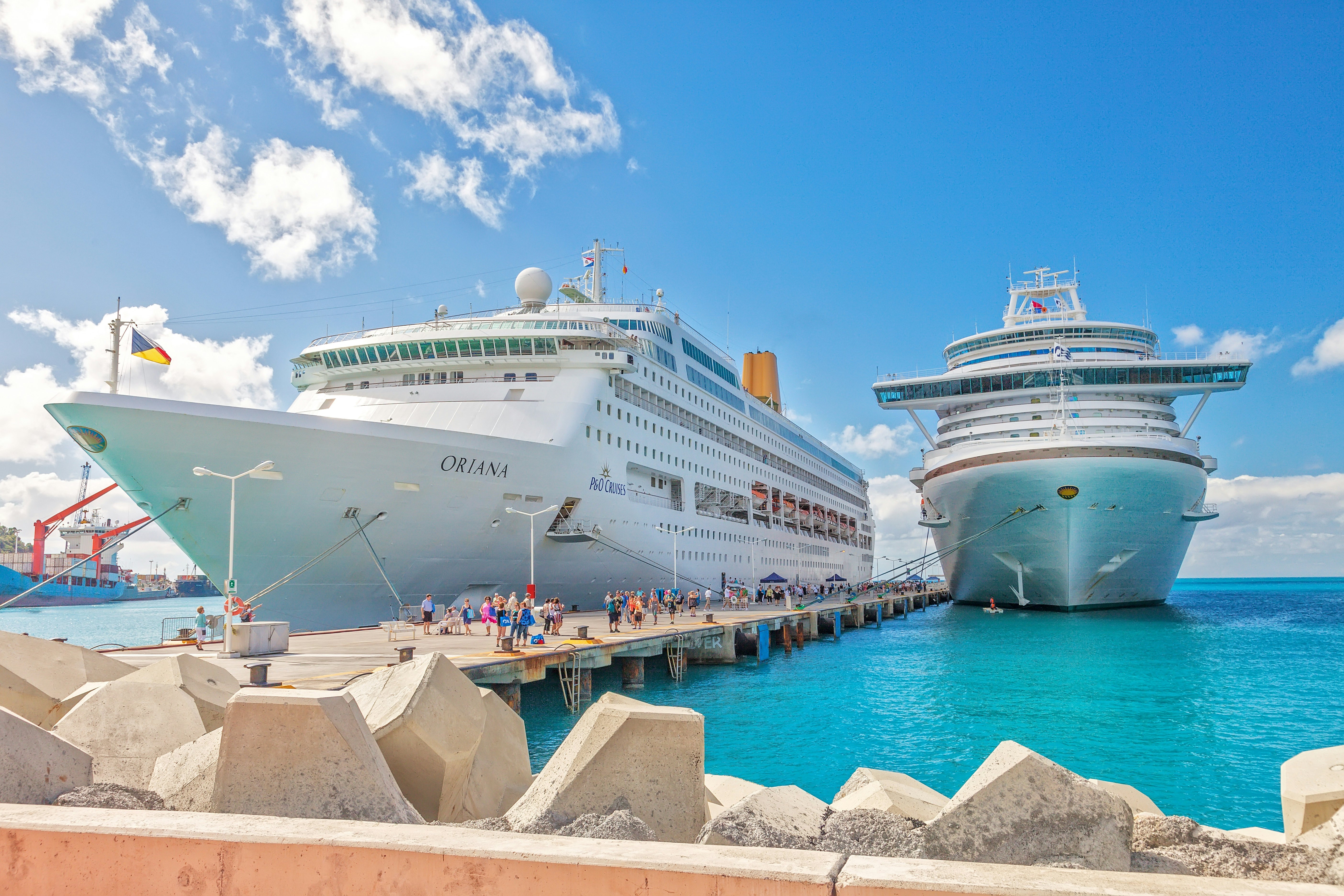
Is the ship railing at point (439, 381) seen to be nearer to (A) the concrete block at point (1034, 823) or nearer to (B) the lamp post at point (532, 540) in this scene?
(B) the lamp post at point (532, 540)

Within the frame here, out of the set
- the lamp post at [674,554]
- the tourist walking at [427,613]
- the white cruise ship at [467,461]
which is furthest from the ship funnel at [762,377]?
the tourist walking at [427,613]

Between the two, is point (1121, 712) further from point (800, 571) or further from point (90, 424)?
point (800, 571)

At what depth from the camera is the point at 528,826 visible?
5.00m

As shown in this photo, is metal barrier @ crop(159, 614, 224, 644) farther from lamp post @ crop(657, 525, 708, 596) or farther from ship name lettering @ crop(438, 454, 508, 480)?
lamp post @ crop(657, 525, 708, 596)

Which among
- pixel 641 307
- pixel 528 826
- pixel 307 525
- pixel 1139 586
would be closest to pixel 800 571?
pixel 1139 586

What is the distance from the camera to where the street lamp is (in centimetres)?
1570

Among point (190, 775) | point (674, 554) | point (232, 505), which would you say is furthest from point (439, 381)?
point (190, 775)

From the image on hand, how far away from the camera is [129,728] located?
6770 millimetres

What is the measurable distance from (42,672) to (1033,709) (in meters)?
17.7

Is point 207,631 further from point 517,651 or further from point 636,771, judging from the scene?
point 636,771

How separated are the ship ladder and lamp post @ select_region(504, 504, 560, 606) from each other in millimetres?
4030

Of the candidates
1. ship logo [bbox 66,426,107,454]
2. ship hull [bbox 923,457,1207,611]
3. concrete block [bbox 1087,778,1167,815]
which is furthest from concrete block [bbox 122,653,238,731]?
ship hull [bbox 923,457,1207,611]

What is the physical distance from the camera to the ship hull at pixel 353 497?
61.2 feet

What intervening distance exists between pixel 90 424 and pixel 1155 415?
135 ft
